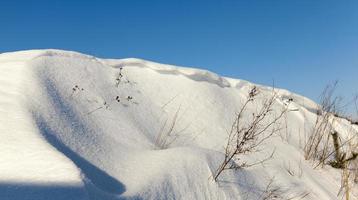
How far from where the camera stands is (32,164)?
1317 millimetres

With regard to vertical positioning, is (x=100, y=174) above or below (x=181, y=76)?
below

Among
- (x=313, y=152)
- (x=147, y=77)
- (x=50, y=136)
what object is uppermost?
(x=147, y=77)

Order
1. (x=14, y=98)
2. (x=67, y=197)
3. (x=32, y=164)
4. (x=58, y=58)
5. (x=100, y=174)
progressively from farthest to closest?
(x=58, y=58)
(x=14, y=98)
(x=100, y=174)
(x=32, y=164)
(x=67, y=197)

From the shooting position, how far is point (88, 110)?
221cm

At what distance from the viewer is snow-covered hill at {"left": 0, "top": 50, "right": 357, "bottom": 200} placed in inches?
53.5

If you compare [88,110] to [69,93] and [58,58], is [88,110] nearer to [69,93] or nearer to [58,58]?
[69,93]

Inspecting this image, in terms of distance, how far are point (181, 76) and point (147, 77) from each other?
34 cm

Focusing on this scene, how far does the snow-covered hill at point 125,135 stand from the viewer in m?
1.36

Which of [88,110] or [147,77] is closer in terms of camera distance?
[88,110]

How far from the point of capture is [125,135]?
81.7 inches

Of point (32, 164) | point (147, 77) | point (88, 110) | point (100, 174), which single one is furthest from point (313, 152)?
point (32, 164)

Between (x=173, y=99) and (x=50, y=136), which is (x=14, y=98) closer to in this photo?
(x=50, y=136)

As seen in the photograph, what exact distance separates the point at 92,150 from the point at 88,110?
54 cm

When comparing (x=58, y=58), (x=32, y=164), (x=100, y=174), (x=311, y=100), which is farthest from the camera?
(x=311, y=100)
